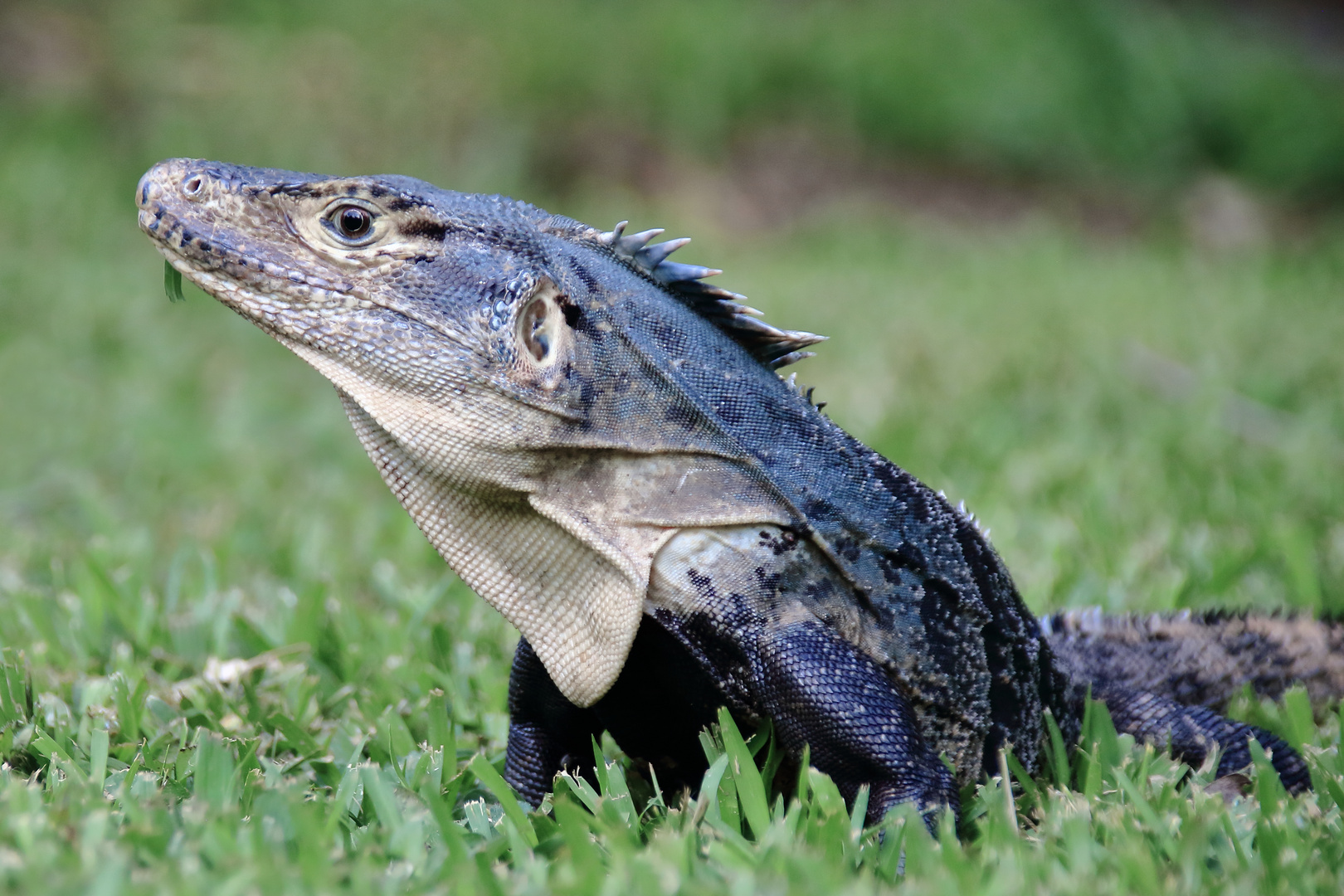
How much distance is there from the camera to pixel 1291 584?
15.1 ft

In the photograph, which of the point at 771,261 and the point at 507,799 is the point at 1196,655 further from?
the point at 771,261

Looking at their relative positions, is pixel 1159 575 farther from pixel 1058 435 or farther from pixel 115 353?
pixel 115 353

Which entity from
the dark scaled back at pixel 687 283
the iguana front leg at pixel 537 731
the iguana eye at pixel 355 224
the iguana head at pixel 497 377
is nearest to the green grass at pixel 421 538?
the iguana front leg at pixel 537 731

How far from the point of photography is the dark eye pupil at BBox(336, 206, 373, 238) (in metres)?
2.70

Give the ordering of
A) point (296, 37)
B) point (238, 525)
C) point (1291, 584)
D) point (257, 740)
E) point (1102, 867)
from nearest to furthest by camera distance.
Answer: point (1102, 867), point (257, 740), point (1291, 584), point (238, 525), point (296, 37)

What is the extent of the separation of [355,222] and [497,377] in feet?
1.54

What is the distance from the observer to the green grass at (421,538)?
2383mm

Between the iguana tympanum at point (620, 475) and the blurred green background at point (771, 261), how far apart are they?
3.96 ft

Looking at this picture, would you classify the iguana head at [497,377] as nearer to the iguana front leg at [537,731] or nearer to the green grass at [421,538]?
the iguana front leg at [537,731]

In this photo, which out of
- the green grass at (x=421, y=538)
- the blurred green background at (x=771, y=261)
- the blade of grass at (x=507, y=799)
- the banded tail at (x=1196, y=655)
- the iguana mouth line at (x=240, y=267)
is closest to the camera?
the green grass at (x=421, y=538)

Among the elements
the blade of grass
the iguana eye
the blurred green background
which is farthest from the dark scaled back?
the blurred green background

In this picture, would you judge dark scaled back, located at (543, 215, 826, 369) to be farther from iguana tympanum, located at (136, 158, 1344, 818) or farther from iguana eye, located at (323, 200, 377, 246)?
iguana eye, located at (323, 200, 377, 246)

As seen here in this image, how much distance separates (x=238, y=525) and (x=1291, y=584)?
4095 mm

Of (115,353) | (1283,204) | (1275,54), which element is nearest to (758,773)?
(115,353)
